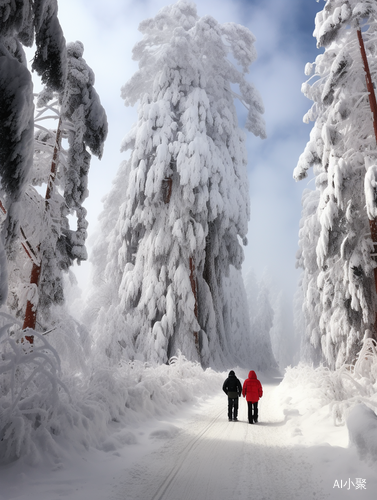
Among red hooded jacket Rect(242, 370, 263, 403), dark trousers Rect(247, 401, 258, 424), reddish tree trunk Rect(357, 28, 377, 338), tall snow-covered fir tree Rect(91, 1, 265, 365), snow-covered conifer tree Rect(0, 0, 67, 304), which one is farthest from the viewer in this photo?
tall snow-covered fir tree Rect(91, 1, 265, 365)

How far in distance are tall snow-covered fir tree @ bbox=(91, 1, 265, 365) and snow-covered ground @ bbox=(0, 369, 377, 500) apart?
10.8m

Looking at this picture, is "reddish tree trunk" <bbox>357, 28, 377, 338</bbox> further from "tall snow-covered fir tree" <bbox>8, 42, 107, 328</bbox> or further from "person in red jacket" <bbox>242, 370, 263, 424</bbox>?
"tall snow-covered fir tree" <bbox>8, 42, 107, 328</bbox>

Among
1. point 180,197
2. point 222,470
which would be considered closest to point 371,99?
point 222,470

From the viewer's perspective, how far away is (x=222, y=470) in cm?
381

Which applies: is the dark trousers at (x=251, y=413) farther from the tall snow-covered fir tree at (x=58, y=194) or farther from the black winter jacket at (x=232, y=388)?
the tall snow-covered fir tree at (x=58, y=194)

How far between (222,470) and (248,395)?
10.9ft

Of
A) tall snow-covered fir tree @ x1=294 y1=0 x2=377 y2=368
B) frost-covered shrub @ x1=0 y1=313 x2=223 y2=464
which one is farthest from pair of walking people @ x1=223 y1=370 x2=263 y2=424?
tall snow-covered fir tree @ x1=294 y1=0 x2=377 y2=368

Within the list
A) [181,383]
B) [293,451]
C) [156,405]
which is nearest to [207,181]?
[181,383]

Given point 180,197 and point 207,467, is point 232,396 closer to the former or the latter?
point 207,467

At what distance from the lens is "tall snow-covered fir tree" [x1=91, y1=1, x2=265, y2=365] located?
16781 mm

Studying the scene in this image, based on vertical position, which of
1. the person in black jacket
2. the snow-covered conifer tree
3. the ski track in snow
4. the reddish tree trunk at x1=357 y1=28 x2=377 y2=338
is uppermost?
the reddish tree trunk at x1=357 y1=28 x2=377 y2=338

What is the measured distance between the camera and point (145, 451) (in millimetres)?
4461

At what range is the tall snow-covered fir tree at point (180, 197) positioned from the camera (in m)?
16.8

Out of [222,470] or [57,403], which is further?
[57,403]
